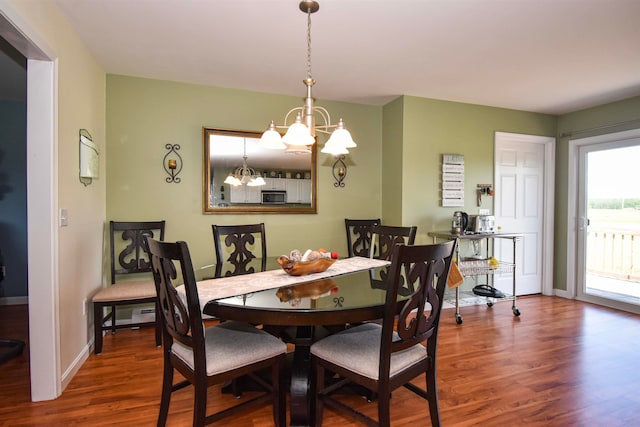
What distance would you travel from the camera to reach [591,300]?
161 inches

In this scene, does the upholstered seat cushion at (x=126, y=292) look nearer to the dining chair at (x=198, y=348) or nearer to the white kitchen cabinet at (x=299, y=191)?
the dining chair at (x=198, y=348)

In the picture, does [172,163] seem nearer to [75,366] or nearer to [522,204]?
[75,366]

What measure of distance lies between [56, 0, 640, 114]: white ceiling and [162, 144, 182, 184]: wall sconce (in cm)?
67

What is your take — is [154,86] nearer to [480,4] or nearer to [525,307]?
[480,4]

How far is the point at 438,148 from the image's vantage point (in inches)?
153

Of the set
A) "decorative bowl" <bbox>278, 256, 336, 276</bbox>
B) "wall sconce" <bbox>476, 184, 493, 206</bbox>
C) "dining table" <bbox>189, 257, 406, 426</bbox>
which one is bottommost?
"dining table" <bbox>189, 257, 406, 426</bbox>

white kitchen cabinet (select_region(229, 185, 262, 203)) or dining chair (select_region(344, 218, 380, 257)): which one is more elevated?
white kitchen cabinet (select_region(229, 185, 262, 203))

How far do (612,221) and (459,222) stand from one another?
1985 mm

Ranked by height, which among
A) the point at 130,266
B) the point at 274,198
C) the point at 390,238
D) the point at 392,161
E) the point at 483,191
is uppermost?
the point at 392,161

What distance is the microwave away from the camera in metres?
3.63

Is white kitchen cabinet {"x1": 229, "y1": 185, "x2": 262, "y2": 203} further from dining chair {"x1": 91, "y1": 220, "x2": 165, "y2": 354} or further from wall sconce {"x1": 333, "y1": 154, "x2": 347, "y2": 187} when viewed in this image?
wall sconce {"x1": 333, "y1": 154, "x2": 347, "y2": 187}

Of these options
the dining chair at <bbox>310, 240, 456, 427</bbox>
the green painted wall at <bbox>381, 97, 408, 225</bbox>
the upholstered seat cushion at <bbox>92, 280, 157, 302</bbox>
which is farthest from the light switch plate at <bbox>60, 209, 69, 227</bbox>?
the green painted wall at <bbox>381, 97, 408, 225</bbox>

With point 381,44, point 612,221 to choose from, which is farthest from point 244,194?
point 612,221

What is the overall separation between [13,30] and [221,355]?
1.88 metres
